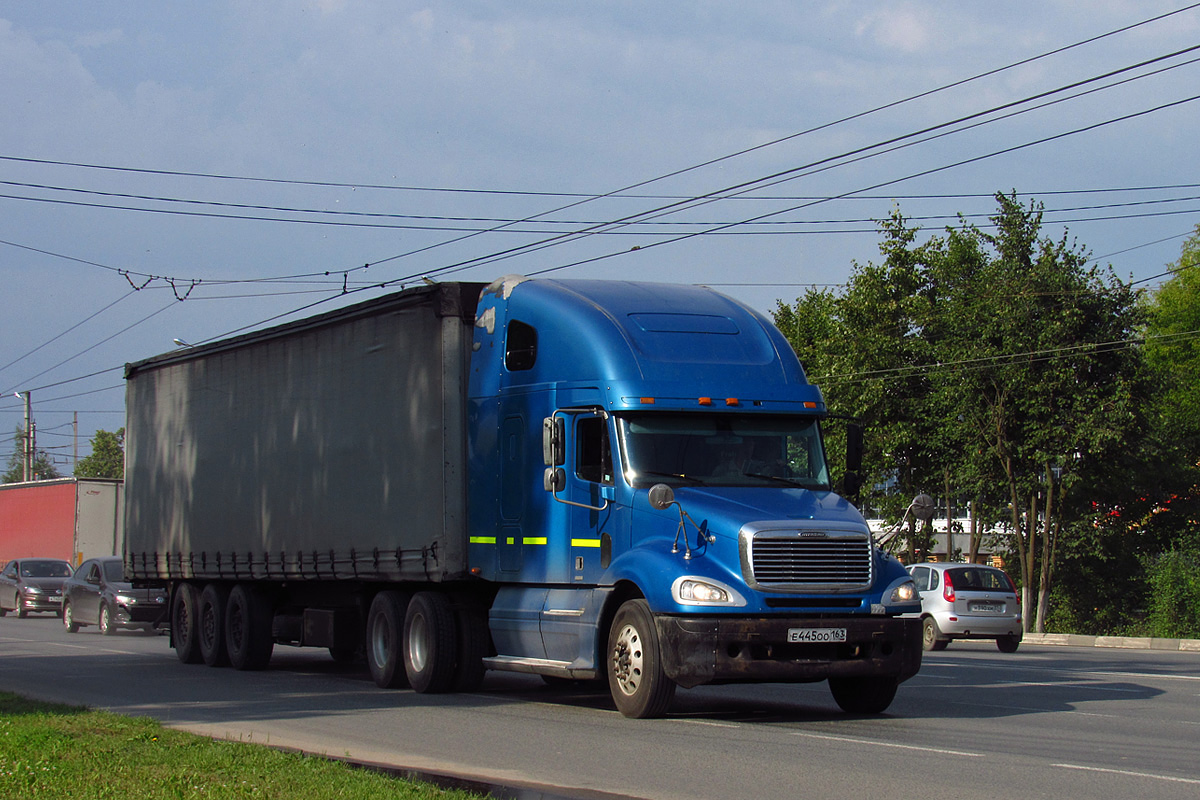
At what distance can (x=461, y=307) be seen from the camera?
15.2 metres

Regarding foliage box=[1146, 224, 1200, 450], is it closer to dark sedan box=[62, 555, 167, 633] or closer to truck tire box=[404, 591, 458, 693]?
dark sedan box=[62, 555, 167, 633]

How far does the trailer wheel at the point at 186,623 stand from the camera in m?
20.6

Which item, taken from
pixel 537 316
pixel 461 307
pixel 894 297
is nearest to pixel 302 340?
pixel 461 307

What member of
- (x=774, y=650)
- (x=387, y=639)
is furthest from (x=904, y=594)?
(x=387, y=639)

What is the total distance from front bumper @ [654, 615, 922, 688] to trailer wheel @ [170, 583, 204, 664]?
430 inches

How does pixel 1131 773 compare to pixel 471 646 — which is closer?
pixel 1131 773

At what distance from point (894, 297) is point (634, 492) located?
1308 inches

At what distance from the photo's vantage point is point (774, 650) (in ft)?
38.5

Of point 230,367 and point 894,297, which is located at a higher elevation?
point 894,297

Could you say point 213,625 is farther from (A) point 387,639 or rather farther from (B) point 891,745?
(B) point 891,745

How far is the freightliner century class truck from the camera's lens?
1182 centimetres

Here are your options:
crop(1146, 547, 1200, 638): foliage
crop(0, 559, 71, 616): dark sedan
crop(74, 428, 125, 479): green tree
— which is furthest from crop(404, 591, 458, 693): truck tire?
crop(74, 428, 125, 479): green tree

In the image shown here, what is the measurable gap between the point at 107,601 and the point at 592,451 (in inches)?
742

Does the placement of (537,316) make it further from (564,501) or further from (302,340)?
(302,340)
